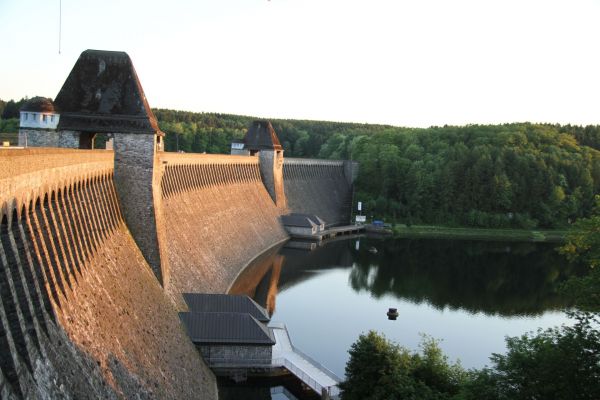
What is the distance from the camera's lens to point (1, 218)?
956 cm

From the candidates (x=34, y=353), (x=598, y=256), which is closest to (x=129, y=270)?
(x=34, y=353)

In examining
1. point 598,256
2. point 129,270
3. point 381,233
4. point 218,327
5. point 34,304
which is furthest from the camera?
point 381,233

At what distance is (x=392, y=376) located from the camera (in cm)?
1736

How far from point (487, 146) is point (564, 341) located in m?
67.0

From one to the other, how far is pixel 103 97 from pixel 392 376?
44.5 feet

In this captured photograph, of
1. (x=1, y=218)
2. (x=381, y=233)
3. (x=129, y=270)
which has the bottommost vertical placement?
(x=381, y=233)

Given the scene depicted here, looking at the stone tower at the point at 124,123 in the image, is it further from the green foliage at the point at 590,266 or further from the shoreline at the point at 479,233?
the shoreline at the point at 479,233

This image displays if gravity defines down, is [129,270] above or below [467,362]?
above

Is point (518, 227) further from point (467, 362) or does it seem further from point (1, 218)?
point (1, 218)

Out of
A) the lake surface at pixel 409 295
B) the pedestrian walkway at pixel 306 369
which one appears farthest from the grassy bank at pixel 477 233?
the pedestrian walkway at pixel 306 369

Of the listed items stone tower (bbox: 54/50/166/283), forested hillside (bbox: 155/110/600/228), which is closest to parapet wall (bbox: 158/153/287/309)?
stone tower (bbox: 54/50/166/283)

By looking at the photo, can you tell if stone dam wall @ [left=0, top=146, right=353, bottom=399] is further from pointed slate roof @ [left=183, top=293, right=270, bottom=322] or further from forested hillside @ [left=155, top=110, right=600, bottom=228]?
forested hillside @ [left=155, top=110, right=600, bottom=228]

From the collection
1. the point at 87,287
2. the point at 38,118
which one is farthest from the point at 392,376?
the point at 38,118

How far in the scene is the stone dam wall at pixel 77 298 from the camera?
961 centimetres
